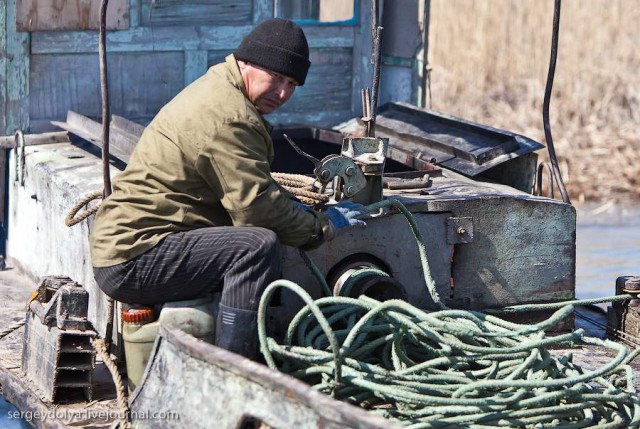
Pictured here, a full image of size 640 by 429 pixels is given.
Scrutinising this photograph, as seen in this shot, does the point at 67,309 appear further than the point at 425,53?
No

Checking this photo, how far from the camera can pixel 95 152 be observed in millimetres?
7250

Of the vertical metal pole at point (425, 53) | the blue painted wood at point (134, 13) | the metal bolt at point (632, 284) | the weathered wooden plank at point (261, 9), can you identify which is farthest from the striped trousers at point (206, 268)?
the vertical metal pole at point (425, 53)

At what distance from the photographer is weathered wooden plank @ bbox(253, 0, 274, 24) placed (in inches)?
318

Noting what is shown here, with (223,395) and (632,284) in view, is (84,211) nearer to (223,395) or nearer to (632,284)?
(223,395)

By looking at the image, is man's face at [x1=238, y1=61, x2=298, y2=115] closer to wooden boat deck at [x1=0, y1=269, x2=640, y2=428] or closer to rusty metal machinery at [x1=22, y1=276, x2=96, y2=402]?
rusty metal machinery at [x1=22, y1=276, x2=96, y2=402]

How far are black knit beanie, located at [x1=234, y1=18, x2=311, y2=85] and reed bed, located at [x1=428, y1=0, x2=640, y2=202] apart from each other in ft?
23.7

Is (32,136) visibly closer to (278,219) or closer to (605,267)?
(278,219)

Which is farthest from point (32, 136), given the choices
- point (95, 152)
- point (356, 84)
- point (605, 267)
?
point (605, 267)

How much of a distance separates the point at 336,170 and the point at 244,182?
814mm

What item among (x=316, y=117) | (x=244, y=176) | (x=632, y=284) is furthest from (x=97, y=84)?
(x=632, y=284)

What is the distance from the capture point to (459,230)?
6012 mm

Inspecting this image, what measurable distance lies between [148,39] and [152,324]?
318 cm

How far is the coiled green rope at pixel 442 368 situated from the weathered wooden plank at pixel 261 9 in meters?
3.24

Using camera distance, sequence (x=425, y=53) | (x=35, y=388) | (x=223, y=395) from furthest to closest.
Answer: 1. (x=425, y=53)
2. (x=35, y=388)
3. (x=223, y=395)
